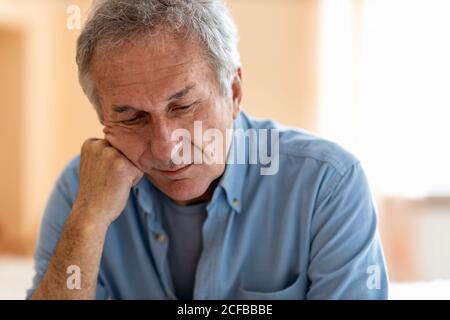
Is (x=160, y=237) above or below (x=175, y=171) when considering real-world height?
below

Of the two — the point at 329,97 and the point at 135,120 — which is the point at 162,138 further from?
the point at 329,97

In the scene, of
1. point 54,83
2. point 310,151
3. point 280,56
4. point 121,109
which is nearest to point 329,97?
point 280,56

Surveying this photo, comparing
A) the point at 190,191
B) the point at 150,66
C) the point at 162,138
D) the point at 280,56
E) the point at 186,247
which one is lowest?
the point at 186,247

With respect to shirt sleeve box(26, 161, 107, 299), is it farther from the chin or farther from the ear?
the ear

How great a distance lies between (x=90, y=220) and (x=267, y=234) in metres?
0.36

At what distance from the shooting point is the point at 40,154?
4.34 m

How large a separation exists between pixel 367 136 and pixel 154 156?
113 inches

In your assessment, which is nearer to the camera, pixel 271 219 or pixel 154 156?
pixel 154 156

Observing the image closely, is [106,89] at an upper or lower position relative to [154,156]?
upper

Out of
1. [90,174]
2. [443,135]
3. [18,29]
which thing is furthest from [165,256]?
[18,29]

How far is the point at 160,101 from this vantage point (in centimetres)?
108
